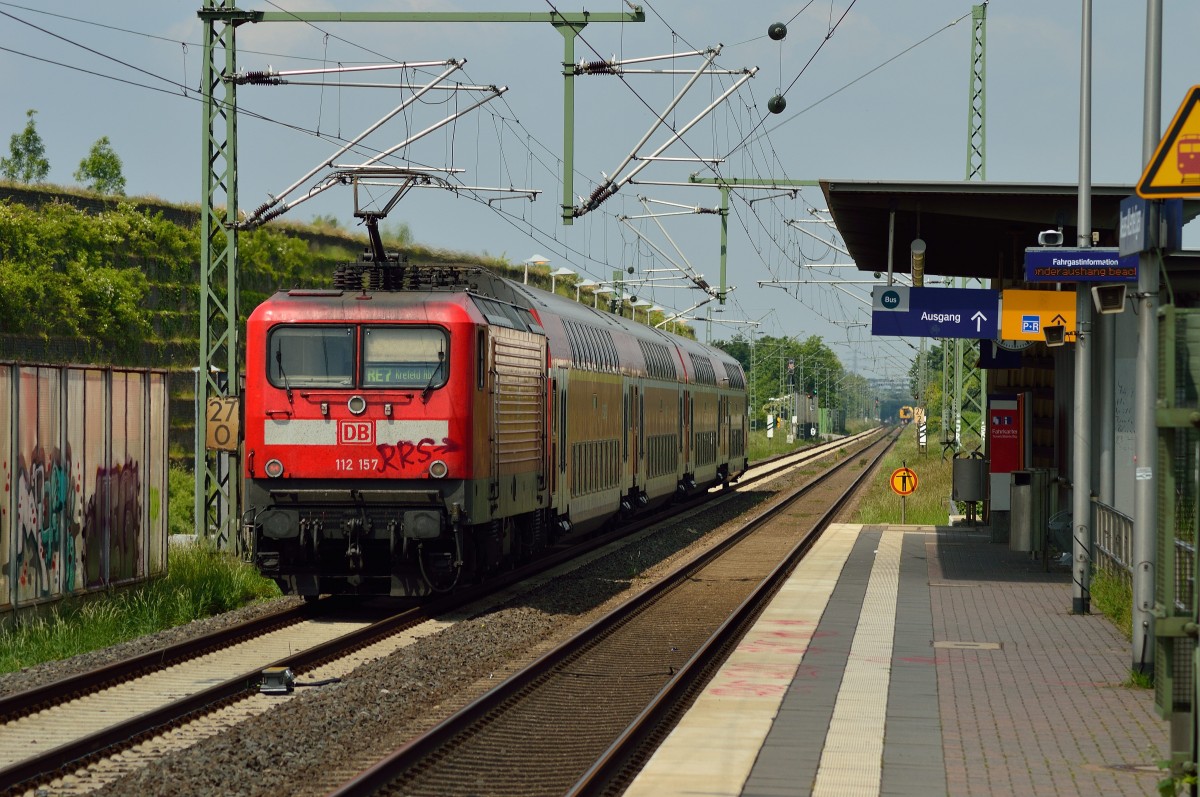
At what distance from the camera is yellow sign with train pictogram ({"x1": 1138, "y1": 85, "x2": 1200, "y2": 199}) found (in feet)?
27.5

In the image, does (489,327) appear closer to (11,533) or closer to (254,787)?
(11,533)

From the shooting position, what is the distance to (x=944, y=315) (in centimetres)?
1805

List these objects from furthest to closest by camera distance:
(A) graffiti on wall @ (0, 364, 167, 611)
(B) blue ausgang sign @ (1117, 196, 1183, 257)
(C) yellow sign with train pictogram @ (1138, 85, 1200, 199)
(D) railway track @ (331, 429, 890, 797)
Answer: (A) graffiti on wall @ (0, 364, 167, 611) < (B) blue ausgang sign @ (1117, 196, 1183, 257) < (D) railway track @ (331, 429, 890, 797) < (C) yellow sign with train pictogram @ (1138, 85, 1200, 199)

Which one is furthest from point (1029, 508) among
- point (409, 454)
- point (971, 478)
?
point (409, 454)

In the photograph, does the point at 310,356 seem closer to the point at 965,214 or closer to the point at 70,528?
the point at 70,528

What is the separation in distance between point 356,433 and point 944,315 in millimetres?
7082

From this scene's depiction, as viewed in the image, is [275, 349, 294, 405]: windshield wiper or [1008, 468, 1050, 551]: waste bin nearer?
[275, 349, 294, 405]: windshield wiper

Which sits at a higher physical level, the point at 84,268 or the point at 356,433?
the point at 84,268

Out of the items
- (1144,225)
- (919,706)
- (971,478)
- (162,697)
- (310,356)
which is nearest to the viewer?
(1144,225)

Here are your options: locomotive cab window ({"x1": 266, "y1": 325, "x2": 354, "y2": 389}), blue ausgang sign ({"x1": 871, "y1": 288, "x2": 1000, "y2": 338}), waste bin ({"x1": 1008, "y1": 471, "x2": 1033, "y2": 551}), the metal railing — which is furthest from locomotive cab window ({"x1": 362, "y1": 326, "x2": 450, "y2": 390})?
waste bin ({"x1": 1008, "y1": 471, "x2": 1033, "y2": 551})

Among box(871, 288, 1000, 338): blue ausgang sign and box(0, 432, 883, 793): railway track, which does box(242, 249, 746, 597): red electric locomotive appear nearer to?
box(0, 432, 883, 793): railway track

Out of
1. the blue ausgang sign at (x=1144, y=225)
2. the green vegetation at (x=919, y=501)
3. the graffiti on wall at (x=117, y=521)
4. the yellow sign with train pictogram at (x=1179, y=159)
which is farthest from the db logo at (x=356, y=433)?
the green vegetation at (x=919, y=501)

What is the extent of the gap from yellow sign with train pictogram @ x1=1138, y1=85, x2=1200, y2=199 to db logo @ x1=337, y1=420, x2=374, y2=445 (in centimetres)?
880

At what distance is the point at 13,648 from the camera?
13055 millimetres
